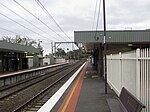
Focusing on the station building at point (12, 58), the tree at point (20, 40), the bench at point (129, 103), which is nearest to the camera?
the bench at point (129, 103)

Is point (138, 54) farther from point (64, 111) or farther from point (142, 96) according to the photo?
point (64, 111)

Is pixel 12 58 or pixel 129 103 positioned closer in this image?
pixel 129 103

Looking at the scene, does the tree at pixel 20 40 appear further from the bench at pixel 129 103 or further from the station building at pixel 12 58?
the bench at pixel 129 103

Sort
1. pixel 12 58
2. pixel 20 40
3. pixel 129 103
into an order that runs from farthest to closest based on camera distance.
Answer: pixel 20 40 < pixel 12 58 < pixel 129 103

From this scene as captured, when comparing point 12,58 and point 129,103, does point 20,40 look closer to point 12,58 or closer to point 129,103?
point 12,58

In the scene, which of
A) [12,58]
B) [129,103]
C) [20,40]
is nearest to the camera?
[129,103]

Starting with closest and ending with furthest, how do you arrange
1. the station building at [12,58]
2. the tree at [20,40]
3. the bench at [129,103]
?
1. the bench at [129,103]
2. the station building at [12,58]
3. the tree at [20,40]

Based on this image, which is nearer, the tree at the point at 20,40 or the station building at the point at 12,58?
the station building at the point at 12,58

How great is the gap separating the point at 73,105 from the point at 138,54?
4234 mm

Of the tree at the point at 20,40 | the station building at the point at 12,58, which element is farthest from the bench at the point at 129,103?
the tree at the point at 20,40

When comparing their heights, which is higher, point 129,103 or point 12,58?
point 12,58

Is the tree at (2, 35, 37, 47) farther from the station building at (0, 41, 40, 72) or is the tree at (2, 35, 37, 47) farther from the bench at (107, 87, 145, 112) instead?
the bench at (107, 87, 145, 112)

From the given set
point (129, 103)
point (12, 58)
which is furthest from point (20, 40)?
point (129, 103)

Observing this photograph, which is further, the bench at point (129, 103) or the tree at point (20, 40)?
the tree at point (20, 40)
